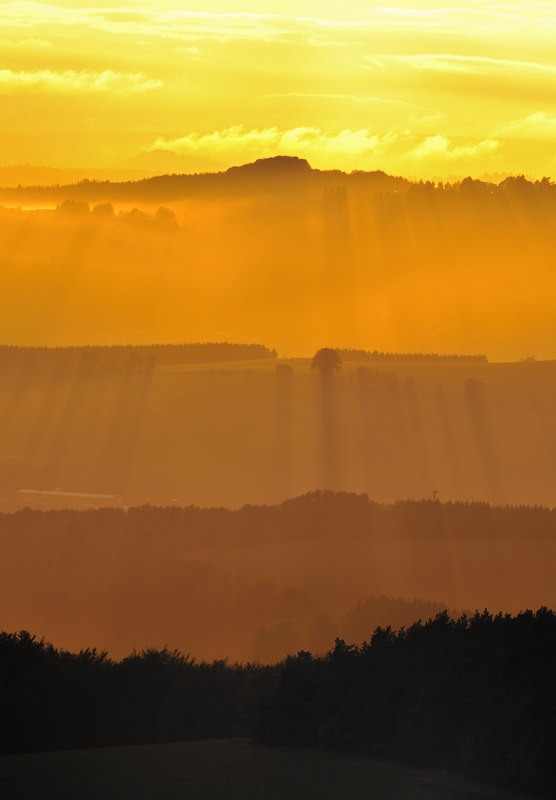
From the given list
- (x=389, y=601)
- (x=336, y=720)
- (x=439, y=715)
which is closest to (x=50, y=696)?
(x=336, y=720)

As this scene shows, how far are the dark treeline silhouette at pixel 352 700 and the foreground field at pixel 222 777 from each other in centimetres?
183

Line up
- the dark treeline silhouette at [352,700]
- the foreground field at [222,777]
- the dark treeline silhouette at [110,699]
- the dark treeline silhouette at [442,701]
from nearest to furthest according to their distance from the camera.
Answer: the foreground field at [222,777], the dark treeline silhouette at [442,701], the dark treeline silhouette at [352,700], the dark treeline silhouette at [110,699]

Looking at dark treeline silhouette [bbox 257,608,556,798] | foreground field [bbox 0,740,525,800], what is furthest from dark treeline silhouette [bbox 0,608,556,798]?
foreground field [bbox 0,740,525,800]

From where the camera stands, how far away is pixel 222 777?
55.7 meters

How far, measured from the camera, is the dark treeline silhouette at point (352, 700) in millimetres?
53312

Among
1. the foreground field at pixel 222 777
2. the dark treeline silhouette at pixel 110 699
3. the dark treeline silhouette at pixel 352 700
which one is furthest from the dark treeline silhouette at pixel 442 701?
the dark treeline silhouette at pixel 110 699

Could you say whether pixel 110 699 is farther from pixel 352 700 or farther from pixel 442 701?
pixel 442 701

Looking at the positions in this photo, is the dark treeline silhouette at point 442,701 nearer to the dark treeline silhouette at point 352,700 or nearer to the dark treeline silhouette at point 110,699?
the dark treeline silhouette at point 352,700

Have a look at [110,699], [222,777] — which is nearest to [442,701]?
[222,777]

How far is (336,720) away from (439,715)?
7337 millimetres

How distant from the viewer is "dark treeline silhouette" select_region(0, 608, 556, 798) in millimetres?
53312

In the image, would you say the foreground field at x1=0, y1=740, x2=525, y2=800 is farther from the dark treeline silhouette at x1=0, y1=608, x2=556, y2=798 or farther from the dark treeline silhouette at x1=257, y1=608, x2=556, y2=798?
the dark treeline silhouette at x1=0, y1=608, x2=556, y2=798

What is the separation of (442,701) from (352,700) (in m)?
6.85

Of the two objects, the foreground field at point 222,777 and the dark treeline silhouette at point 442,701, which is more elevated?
the dark treeline silhouette at point 442,701
